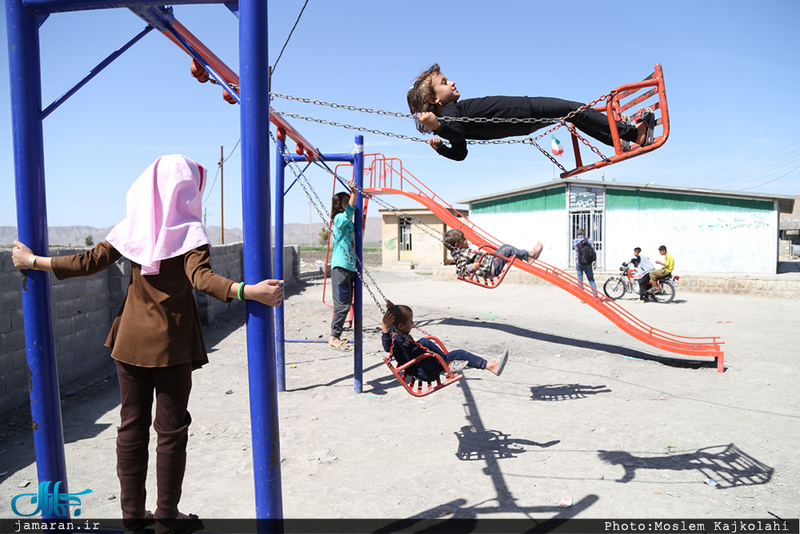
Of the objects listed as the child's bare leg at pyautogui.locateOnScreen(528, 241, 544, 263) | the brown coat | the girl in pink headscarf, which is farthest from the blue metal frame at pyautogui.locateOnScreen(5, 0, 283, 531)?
the child's bare leg at pyautogui.locateOnScreen(528, 241, 544, 263)

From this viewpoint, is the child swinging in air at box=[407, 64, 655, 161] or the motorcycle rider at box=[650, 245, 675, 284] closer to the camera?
the child swinging in air at box=[407, 64, 655, 161]

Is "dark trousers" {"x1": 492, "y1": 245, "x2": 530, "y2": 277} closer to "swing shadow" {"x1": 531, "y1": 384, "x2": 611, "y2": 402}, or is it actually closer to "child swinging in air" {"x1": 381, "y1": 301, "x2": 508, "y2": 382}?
"swing shadow" {"x1": 531, "y1": 384, "x2": 611, "y2": 402}

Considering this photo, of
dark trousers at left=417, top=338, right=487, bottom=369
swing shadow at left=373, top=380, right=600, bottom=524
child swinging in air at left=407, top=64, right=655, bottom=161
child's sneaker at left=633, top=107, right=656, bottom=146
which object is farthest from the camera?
dark trousers at left=417, top=338, right=487, bottom=369

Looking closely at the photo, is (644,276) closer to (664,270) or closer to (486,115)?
(664,270)

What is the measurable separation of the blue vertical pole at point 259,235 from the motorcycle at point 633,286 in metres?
12.4

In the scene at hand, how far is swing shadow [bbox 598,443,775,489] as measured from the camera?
10.6ft

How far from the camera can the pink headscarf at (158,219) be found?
200 cm

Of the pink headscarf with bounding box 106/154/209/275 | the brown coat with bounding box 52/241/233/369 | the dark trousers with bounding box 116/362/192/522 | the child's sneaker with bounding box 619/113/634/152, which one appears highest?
the child's sneaker with bounding box 619/113/634/152

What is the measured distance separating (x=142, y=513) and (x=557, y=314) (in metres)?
9.60

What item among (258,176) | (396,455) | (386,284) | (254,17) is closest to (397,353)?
(396,455)

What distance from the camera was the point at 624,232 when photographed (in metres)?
17.6

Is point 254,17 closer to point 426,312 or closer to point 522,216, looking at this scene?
point 426,312

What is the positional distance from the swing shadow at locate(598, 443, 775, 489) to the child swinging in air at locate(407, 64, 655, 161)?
2.24m

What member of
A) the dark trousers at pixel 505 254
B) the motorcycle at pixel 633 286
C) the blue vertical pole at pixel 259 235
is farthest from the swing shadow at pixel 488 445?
the motorcycle at pixel 633 286
